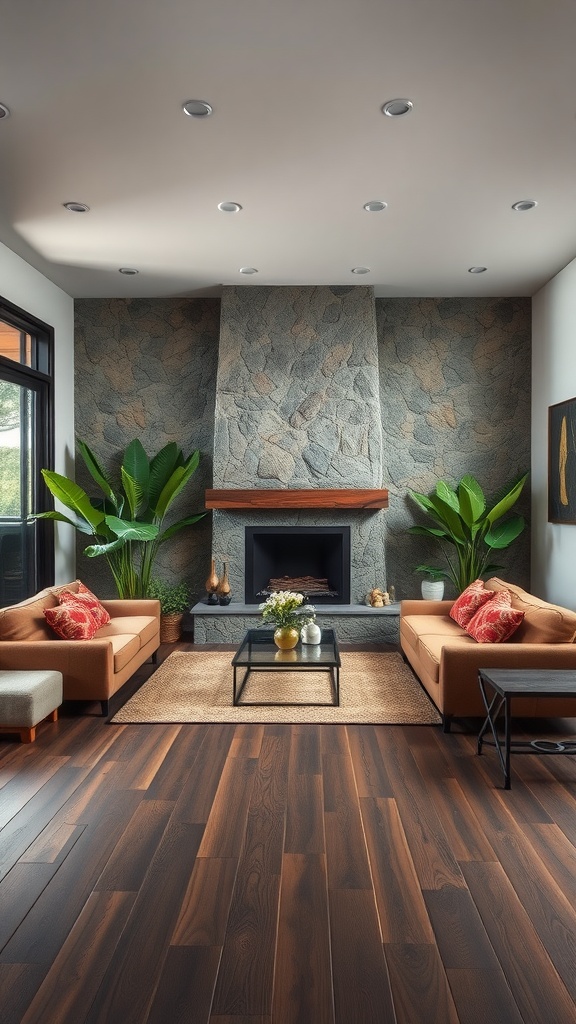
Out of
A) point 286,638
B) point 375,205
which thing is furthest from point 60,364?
point 286,638

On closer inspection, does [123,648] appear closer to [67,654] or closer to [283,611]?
[67,654]

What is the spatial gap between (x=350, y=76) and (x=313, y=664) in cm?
306

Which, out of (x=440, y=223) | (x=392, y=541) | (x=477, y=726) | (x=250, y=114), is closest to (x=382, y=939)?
(x=477, y=726)

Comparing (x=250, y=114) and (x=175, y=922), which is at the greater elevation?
(x=250, y=114)

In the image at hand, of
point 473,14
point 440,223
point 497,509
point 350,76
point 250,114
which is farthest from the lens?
point 497,509

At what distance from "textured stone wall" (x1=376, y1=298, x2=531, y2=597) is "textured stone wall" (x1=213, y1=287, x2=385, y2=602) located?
42 cm

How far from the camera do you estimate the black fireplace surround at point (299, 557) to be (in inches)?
248

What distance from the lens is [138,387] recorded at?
6598 mm

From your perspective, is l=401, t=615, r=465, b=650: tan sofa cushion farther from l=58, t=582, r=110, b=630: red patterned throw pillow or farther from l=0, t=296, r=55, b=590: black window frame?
l=0, t=296, r=55, b=590: black window frame

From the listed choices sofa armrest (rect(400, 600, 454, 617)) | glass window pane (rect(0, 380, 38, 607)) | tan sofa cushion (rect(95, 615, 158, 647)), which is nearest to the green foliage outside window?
glass window pane (rect(0, 380, 38, 607))

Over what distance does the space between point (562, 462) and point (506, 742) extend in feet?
10.1

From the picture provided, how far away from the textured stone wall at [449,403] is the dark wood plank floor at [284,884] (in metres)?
3.20

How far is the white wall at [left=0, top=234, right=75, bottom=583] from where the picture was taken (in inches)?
220

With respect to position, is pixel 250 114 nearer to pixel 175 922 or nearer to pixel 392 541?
pixel 175 922
